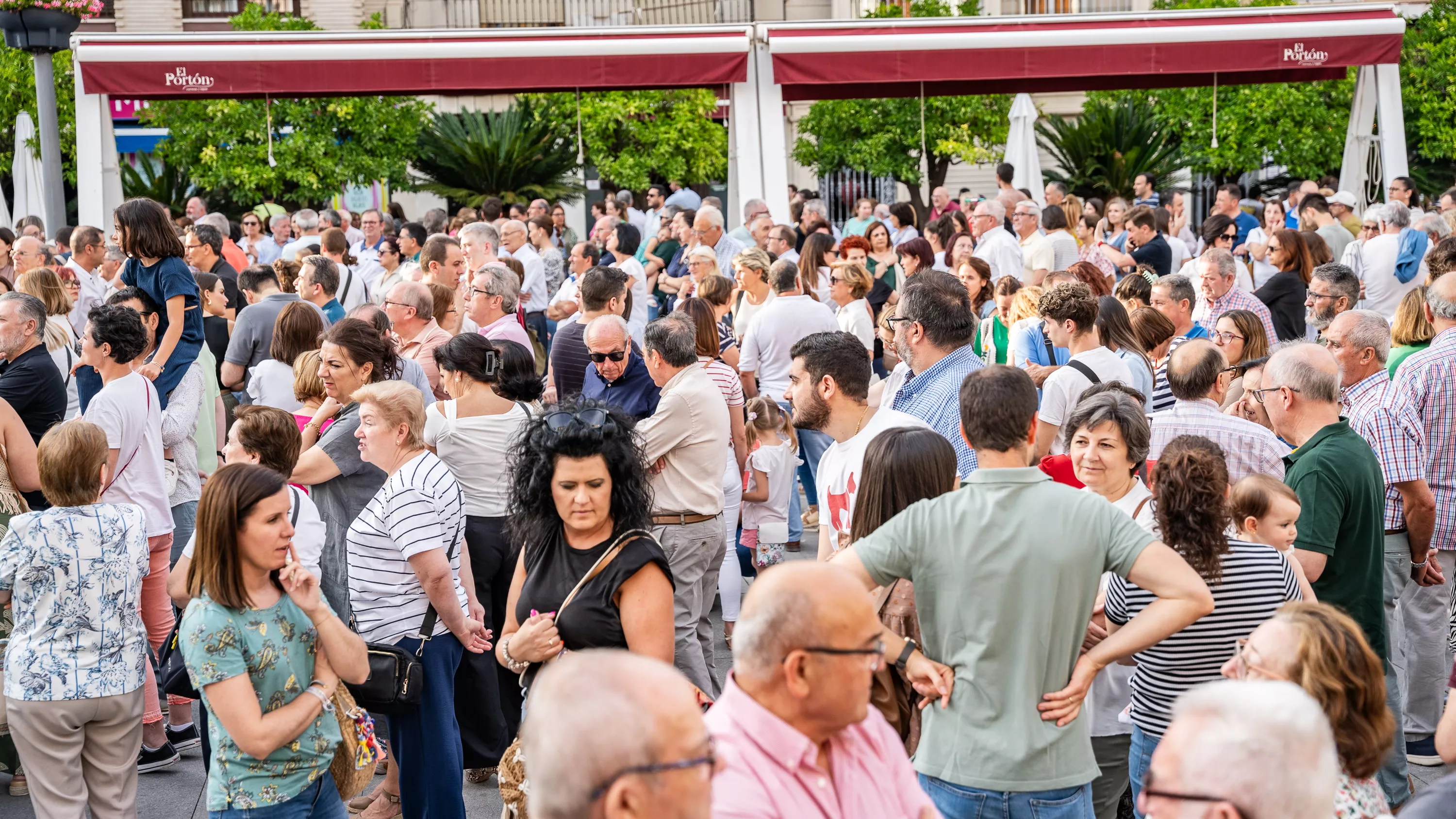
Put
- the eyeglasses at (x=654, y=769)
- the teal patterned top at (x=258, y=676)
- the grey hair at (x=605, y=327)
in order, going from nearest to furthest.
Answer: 1. the eyeglasses at (x=654, y=769)
2. the teal patterned top at (x=258, y=676)
3. the grey hair at (x=605, y=327)

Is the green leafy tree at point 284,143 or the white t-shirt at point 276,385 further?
the green leafy tree at point 284,143

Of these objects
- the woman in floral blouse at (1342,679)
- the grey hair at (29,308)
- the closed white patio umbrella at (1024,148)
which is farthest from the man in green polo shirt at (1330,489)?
the closed white patio umbrella at (1024,148)

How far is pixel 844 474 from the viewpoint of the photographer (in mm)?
4195

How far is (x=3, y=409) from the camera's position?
5.46 m

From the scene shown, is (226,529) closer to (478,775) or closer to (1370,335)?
(478,775)

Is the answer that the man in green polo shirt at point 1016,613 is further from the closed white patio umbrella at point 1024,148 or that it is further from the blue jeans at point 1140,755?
the closed white patio umbrella at point 1024,148

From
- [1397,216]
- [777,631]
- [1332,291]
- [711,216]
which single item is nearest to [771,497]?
[1332,291]

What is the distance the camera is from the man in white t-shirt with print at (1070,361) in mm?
5598

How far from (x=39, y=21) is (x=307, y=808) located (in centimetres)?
867

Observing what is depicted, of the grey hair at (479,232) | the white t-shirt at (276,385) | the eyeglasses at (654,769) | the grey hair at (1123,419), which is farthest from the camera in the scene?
the grey hair at (479,232)

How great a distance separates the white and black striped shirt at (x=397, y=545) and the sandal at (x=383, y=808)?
0.97 meters

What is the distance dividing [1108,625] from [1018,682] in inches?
28.0

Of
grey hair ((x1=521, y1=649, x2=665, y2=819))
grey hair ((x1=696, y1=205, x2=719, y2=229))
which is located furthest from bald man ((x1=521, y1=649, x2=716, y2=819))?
grey hair ((x1=696, y1=205, x2=719, y2=229))

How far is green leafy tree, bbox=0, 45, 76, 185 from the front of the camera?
20922 millimetres
